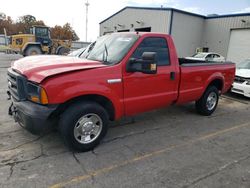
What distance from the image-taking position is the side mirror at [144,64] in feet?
11.5

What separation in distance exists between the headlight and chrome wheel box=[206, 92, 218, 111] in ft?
14.3

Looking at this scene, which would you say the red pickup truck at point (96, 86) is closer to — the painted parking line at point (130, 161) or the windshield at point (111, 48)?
the windshield at point (111, 48)

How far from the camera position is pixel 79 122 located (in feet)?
11.4

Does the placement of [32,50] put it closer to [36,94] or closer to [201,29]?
[201,29]

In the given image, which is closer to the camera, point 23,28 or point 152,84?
point 152,84

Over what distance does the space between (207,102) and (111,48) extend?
10.5 feet

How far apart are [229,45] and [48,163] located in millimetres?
20629

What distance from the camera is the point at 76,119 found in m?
3.36

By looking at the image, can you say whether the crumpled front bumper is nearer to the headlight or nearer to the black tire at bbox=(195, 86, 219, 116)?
the headlight

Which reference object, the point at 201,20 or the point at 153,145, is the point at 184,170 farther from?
the point at 201,20

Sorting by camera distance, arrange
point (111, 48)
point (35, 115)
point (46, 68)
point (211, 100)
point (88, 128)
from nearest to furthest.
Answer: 1. point (35, 115)
2. point (46, 68)
3. point (88, 128)
4. point (111, 48)
5. point (211, 100)

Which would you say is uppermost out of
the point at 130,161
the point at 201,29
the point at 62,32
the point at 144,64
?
the point at 62,32

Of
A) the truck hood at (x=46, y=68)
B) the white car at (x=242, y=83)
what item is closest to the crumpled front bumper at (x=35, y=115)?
the truck hood at (x=46, y=68)

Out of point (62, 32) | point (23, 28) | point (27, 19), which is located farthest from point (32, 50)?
point (27, 19)
